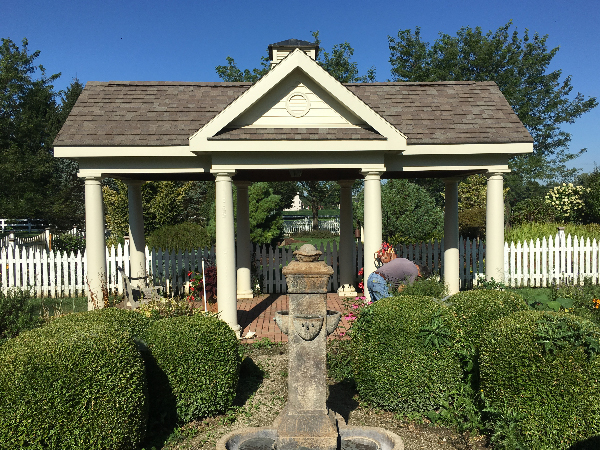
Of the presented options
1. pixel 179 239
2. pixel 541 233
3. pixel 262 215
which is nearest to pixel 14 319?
pixel 179 239

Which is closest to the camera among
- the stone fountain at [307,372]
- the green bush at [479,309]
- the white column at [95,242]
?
the stone fountain at [307,372]

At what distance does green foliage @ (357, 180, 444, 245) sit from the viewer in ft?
54.7

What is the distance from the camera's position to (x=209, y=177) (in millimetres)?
11742

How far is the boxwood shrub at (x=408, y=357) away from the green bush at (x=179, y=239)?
11449 mm

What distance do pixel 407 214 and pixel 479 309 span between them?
11.3m

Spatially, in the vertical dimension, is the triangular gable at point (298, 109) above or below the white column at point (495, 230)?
above

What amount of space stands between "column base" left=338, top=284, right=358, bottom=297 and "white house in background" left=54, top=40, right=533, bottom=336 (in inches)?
151

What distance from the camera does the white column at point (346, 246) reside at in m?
12.5

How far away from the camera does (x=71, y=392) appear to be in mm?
3898

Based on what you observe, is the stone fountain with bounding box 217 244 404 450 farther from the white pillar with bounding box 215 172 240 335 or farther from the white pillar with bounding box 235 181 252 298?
the white pillar with bounding box 235 181 252 298

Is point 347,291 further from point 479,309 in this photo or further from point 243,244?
point 479,309

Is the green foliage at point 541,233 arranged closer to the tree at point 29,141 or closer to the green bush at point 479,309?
the green bush at point 479,309

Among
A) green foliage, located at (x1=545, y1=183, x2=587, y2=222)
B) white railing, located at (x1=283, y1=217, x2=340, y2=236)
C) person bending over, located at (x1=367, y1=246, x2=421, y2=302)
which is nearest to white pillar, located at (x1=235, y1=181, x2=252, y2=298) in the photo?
person bending over, located at (x1=367, y1=246, x2=421, y2=302)

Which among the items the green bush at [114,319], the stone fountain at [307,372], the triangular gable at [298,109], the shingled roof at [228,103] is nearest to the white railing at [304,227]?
the shingled roof at [228,103]
